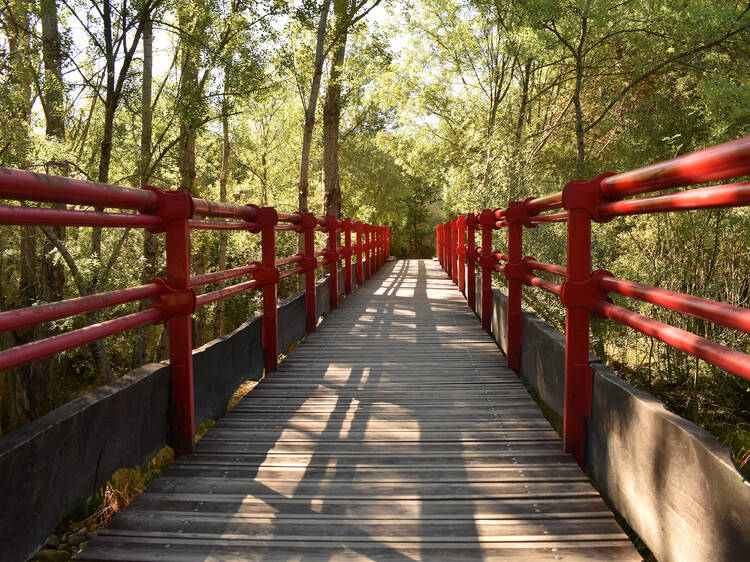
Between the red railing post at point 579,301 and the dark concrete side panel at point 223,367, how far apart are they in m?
1.88

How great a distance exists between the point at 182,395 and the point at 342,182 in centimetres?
2978

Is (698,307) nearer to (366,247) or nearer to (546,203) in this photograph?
(546,203)

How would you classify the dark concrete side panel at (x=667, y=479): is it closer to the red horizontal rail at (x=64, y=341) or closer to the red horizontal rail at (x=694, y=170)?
the red horizontal rail at (x=694, y=170)

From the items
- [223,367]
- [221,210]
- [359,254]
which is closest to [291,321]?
[223,367]

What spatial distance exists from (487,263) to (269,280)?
88.4 inches

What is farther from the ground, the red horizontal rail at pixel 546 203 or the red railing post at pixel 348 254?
the red horizontal rail at pixel 546 203

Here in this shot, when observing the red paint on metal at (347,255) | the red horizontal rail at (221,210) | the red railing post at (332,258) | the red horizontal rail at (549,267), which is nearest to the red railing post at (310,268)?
the red railing post at (332,258)

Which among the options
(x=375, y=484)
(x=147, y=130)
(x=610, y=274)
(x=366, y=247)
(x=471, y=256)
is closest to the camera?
(x=375, y=484)

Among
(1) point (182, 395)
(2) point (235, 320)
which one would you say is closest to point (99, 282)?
(1) point (182, 395)

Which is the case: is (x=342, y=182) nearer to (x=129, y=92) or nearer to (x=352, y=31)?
(x=352, y=31)

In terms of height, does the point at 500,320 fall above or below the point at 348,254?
below

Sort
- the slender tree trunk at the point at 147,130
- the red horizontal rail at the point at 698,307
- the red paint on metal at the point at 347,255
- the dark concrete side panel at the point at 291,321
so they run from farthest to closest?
the slender tree trunk at the point at 147,130
the red paint on metal at the point at 347,255
the dark concrete side panel at the point at 291,321
the red horizontal rail at the point at 698,307

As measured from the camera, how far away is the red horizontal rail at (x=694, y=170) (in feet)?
4.78

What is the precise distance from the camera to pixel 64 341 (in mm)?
1874
